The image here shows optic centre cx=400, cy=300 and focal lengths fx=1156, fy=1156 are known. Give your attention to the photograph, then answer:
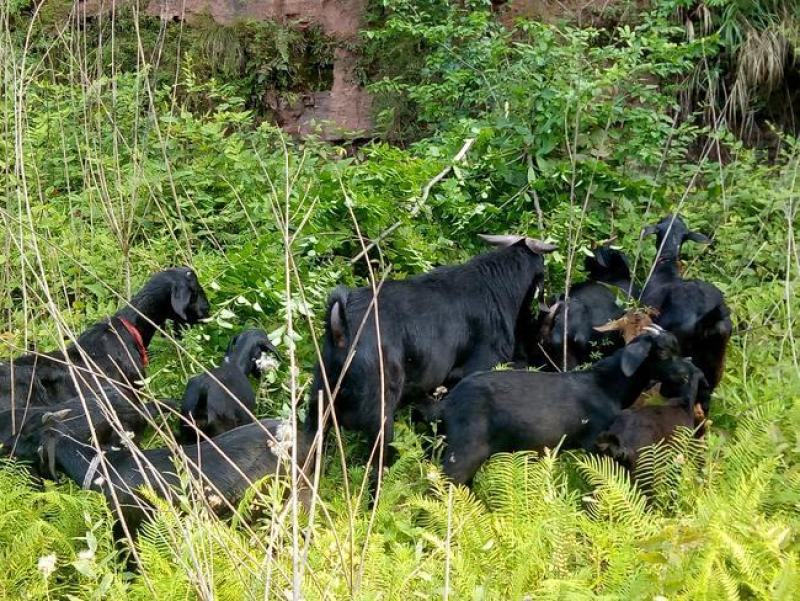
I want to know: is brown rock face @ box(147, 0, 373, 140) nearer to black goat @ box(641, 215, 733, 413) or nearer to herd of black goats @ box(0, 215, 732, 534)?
herd of black goats @ box(0, 215, 732, 534)

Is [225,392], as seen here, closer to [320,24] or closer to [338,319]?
[338,319]

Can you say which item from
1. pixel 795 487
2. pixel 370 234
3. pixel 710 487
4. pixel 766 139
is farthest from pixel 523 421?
pixel 766 139

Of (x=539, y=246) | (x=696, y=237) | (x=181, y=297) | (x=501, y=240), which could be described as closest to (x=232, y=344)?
(x=181, y=297)

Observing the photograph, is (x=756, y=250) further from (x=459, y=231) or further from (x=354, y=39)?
(x=354, y=39)

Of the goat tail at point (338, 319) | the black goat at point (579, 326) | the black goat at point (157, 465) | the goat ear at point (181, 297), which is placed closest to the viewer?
the black goat at point (157, 465)

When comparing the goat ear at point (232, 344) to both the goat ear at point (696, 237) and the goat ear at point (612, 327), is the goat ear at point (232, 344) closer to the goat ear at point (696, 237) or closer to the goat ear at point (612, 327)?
the goat ear at point (612, 327)

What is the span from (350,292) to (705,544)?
2724 mm

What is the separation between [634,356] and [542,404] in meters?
0.58

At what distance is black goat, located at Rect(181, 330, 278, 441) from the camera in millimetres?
6371

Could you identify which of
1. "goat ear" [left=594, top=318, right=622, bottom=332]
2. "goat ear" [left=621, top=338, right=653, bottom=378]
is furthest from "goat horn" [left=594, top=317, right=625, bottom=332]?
"goat ear" [left=621, top=338, right=653, bottom=378]

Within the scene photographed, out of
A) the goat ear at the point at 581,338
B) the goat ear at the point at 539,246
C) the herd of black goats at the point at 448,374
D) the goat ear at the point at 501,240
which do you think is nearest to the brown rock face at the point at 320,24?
the goat ear at the point at 501,240

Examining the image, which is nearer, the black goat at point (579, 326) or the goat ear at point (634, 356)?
the goat ear at point (634, 356)

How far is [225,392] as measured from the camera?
6.29 metres

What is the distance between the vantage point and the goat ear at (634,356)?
19.5 ft
